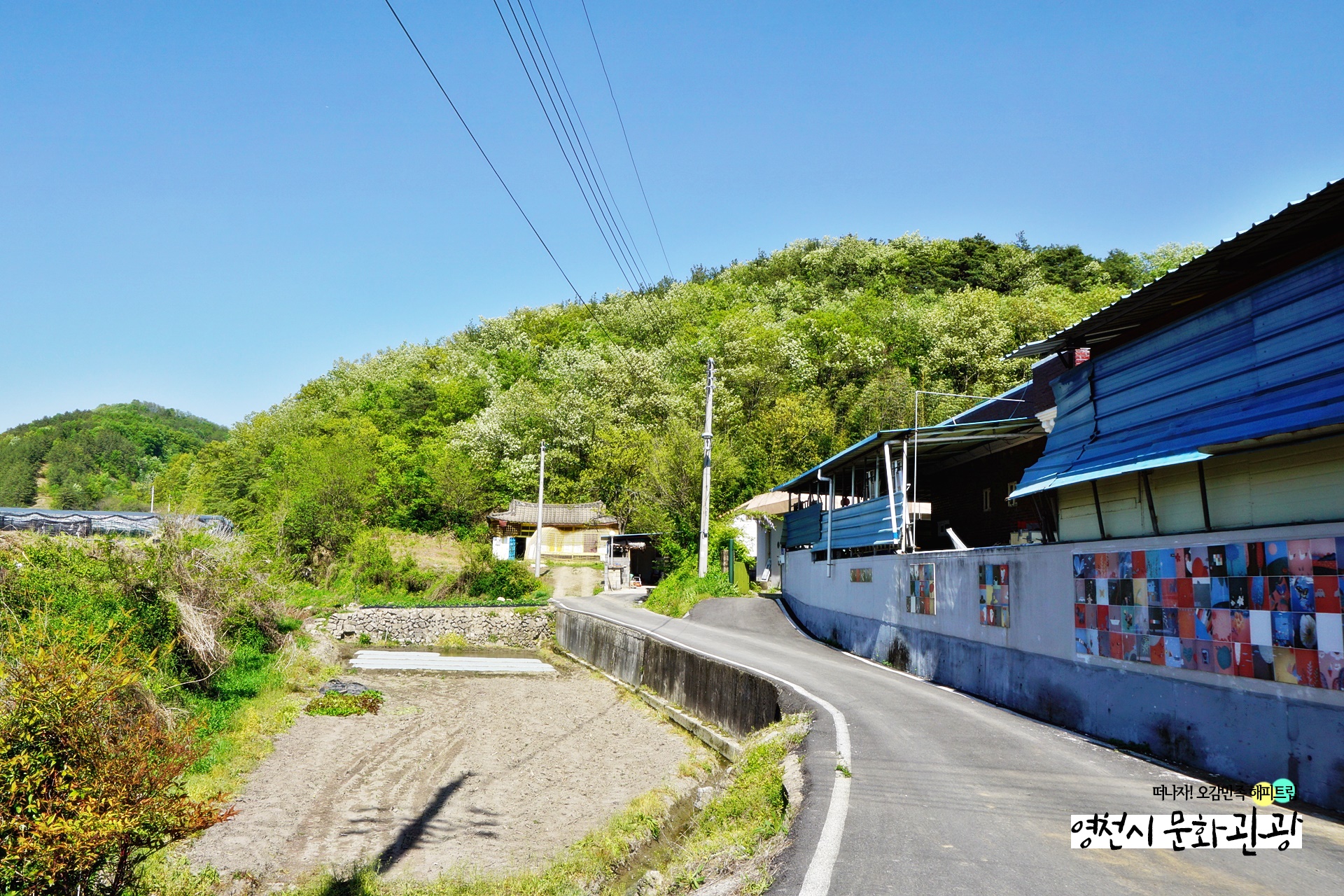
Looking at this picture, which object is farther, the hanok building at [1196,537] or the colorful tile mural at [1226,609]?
the hanok building at [1196,537]

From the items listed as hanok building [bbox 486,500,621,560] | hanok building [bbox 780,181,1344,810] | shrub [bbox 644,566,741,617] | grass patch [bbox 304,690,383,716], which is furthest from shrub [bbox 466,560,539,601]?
hanok building [bbox 780,181,1344,810]

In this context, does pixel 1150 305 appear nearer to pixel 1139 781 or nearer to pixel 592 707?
pixel 1139 781

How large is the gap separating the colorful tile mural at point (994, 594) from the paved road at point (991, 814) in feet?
4.70

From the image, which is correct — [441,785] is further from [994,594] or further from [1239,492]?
[1239,492]

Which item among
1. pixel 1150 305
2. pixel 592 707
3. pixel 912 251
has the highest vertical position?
pixel 912 251

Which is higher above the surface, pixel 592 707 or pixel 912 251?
pixel 912 251

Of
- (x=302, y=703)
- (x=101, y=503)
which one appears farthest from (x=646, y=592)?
(x=101, y=503)

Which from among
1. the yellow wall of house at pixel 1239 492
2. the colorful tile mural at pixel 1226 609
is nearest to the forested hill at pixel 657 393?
the yellow wall of house at pixel 1239 492

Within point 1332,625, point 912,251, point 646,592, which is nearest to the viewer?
point 1332,625

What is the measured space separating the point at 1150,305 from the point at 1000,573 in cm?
474

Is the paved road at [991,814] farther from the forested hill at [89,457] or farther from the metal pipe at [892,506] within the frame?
the forested hill at [89,457]

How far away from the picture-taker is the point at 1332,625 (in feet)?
22.1

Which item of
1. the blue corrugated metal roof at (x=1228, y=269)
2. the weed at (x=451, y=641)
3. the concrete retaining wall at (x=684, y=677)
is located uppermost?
the blue corrugated metal roof at (x=1228, y=269)

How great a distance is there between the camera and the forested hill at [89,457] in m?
108
